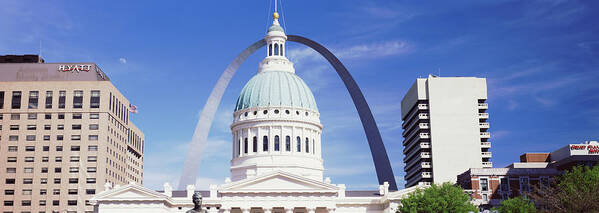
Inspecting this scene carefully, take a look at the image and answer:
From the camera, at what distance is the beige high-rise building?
14238 cm

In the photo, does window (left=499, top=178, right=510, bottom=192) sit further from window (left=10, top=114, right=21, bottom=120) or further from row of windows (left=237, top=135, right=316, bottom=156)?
window (left=10, top=114, right=21, bottom=120)

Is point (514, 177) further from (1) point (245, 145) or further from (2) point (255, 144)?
(1) point (245, 145)

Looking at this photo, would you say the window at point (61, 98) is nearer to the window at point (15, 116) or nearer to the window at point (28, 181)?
the window at point (15, 116)

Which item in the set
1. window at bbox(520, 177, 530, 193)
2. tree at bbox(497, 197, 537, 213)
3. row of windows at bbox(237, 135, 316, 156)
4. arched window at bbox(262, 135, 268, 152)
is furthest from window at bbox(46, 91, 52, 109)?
tree at bbox(497, 197, 537, 213)

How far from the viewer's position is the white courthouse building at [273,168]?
97.8m

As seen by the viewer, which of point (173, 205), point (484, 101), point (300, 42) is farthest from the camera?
point (484, 101)

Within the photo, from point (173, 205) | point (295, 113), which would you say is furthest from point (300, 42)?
point (173, 205)

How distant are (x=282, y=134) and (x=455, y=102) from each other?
39.1 meters

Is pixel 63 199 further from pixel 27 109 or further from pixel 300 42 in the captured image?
pixel 300 42

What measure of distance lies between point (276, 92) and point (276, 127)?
608cm

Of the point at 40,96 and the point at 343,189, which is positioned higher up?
the point at 40,96

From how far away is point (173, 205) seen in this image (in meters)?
100

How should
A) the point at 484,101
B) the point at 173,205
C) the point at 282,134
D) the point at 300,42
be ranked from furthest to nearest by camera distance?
the point at 484,101 < the point at 300,42 < the point at 282,134 < the point at 173,205

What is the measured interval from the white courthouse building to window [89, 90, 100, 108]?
125 ft
